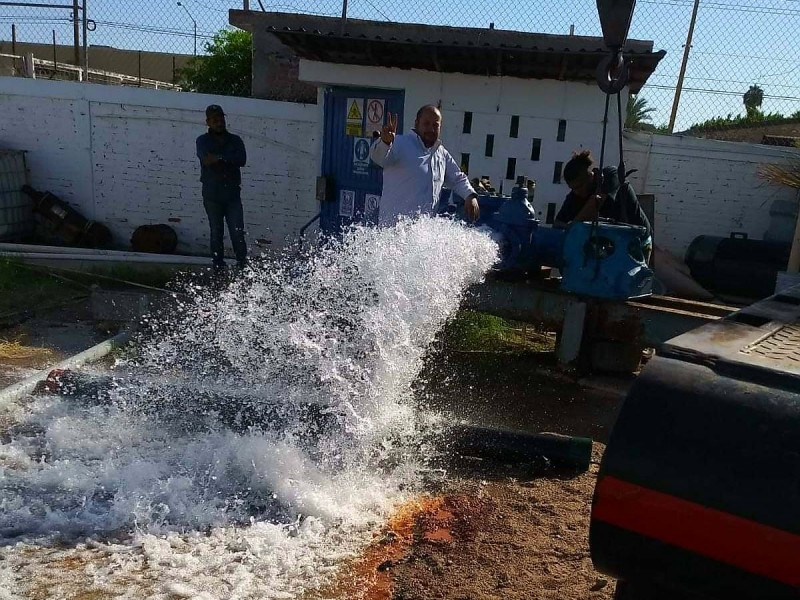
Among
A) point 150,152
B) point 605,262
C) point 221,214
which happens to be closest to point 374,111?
point 221,214

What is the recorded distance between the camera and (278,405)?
450 cm

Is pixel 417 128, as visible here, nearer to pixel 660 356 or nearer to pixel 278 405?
pixel 278 405

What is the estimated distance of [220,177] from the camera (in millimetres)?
7777

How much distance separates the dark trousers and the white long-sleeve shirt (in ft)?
9.67

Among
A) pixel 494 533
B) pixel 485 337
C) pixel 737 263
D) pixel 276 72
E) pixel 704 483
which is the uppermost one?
pixel 276 72

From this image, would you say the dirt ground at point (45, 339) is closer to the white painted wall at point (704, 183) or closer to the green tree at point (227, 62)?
the white painted wall at point (704, 183)

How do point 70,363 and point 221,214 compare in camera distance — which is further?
point 221,214

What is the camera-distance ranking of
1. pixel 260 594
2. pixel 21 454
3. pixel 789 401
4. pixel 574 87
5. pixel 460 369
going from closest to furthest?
pixel 789 401
pixel 260 594
pixel 21 454
pixel 460 369
pixel 574 87

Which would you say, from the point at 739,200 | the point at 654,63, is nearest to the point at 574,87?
the point at 654,63

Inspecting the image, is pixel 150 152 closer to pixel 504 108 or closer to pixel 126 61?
pixel 504 108

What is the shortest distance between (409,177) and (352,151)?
4.10 metres

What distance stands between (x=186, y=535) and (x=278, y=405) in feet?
4.31

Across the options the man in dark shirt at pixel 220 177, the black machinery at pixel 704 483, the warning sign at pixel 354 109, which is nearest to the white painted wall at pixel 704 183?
the warning sign at pixel 354 109

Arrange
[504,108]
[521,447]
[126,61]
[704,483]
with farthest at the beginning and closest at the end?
[126,61] → [504,108] → [521,447] → [704,483]
